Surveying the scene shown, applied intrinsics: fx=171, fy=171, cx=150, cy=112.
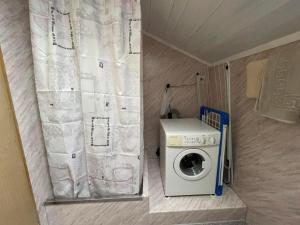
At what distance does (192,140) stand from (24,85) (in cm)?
147

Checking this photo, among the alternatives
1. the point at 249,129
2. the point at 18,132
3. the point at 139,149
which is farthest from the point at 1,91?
the point at 249,129

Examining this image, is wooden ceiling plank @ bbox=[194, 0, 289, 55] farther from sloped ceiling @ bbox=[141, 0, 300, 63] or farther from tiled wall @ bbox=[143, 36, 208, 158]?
tiled wall @ bbox=[143, 36, 208, 158]

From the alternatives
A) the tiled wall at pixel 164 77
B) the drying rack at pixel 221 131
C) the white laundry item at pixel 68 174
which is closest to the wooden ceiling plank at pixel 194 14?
the tiled wall at pixel 164 77

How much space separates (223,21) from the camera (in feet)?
4.21

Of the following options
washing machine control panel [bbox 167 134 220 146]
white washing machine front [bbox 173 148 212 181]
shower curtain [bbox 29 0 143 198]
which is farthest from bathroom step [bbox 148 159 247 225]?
washing machine control panel [bbox 167 134 220 146]

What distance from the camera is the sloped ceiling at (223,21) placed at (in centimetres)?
98

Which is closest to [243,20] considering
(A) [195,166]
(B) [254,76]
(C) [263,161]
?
(B) [254,76]

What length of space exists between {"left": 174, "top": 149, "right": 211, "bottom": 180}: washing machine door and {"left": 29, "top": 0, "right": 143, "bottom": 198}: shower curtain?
0.41 meters

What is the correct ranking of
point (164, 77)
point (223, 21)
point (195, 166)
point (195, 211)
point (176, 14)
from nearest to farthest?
1. point (223, 21)
2. point (176, 14)
3. point (195, 211)
4. point (195, 166)
5. point (164, 77)

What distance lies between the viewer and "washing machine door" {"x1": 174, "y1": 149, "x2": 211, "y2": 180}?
5.53 feet

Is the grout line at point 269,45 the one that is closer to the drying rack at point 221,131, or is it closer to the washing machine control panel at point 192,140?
the drying rack at point 221,131

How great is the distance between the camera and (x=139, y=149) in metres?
1.54

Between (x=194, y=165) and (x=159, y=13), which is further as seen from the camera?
(x=194, y=165)

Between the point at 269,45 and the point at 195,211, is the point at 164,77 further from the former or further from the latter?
the point at 195,211
